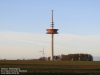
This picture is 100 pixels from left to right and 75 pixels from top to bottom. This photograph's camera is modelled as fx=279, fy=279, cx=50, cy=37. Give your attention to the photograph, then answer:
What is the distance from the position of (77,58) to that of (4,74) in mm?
149724

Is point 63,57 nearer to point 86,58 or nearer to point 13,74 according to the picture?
point 86,58

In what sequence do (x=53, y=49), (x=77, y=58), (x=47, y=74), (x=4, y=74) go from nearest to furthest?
(x=4, y=74)
(x=47, y=74)
(x=53, y=49)
(x=77, y=58)

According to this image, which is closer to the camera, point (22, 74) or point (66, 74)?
point (22, 74)

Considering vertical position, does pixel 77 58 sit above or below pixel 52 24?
below

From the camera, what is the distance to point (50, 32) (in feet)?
498

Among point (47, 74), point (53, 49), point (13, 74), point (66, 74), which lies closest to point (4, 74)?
point (13, 74)

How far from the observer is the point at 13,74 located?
3409cm

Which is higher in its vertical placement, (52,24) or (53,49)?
(52,24)

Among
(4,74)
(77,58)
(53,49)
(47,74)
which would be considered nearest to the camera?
(4,74)

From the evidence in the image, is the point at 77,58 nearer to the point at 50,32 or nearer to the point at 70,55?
the point at 70,55

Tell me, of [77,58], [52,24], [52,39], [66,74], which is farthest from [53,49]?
[66,74]

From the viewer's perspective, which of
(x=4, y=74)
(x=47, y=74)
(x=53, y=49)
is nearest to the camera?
(x=4, y=74)

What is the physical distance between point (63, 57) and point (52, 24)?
4329 cm

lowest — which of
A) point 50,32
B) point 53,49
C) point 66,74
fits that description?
point 66,74
